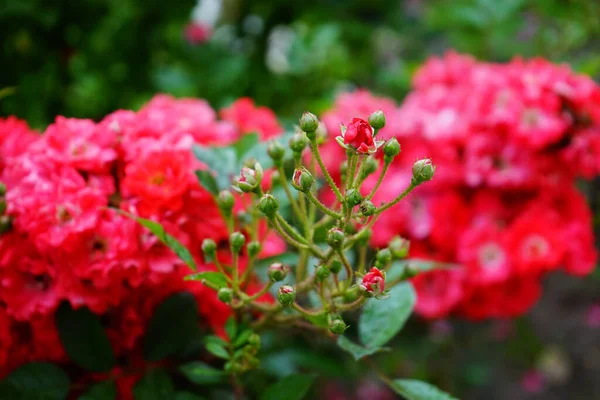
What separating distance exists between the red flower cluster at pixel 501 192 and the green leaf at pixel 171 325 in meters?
0.50

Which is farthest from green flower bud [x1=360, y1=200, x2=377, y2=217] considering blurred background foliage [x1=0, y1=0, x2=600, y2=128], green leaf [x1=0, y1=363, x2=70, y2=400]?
blurred background foliage [x1=0, y1=0, x2=600, y2=128]

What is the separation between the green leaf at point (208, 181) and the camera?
70cm

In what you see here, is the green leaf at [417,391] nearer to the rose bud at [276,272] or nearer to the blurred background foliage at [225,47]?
the rose bud at [276,272]

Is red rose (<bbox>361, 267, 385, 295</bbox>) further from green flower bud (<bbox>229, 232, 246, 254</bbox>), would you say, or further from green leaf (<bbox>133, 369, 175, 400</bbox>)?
green leaf (<bbox>133, 369, 175, 400</bbox>)

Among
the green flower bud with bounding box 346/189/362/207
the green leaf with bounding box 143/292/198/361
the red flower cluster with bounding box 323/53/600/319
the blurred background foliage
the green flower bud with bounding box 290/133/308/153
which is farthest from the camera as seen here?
the blurred background foliage

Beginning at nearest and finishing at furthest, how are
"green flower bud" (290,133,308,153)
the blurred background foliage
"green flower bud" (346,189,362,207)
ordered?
1. "green flower bud" (346,189,362,207)
2. "green flower bud" (290,133,308,153)
3. the blurred background foliage

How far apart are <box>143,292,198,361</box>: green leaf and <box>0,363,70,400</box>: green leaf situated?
0.11 meters

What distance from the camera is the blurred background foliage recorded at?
3.93 feet

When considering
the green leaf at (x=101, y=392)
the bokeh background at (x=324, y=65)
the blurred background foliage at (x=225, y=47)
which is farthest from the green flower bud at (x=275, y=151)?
the blurred background foliage at (x=225, y=47)

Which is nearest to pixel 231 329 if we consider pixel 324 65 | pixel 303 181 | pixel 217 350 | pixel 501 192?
pixel 217 350

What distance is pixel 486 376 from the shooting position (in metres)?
1.80

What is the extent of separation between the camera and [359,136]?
503mm

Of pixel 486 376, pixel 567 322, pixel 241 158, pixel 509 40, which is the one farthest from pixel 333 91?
pixel 567 322

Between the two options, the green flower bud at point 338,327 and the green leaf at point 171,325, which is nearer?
the green flower bud at point 338,327
